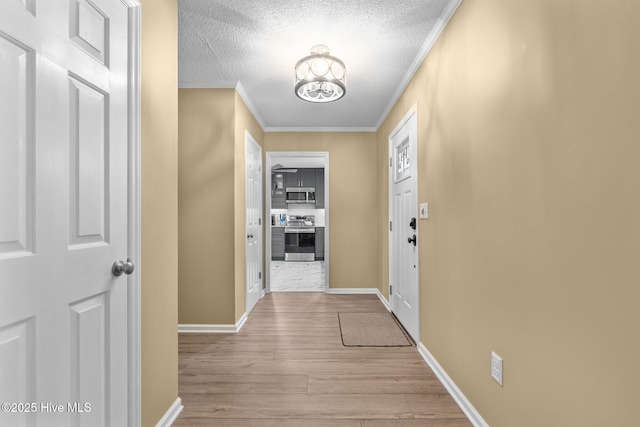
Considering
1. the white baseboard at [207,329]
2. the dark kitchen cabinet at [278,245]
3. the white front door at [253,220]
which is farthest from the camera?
the dark kitchen cabinet at [278,245]

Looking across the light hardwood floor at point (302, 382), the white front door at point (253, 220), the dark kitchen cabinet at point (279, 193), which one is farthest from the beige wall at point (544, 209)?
the dark kitchen cabinet at point (279, 193)

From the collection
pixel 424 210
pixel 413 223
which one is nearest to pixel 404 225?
pixel 413 223

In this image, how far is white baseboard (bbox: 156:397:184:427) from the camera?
62.0 inches

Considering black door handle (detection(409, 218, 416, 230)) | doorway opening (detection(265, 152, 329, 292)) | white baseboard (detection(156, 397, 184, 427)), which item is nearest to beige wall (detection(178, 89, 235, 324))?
white baseboard (detection(156, 397, 184, 427))

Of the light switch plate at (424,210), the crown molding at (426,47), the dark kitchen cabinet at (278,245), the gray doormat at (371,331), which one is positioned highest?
the crown molding at (426,47)

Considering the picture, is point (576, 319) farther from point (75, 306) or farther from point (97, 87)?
point (97, 87)

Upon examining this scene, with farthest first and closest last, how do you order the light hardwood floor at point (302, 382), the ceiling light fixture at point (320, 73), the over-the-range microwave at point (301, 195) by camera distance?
1. the over-the-range microwave at point (301, 195)
2. the ceiling light fixture at point (320, 73)
3. the light hardwood floor at point (302, 382)

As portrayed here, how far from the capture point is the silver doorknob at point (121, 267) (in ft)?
3.90

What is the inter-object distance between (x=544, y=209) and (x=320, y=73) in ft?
5.72

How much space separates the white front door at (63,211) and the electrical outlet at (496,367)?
1605 mm

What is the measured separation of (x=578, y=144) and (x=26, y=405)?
179 cm

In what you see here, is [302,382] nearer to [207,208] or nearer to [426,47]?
[207,208]

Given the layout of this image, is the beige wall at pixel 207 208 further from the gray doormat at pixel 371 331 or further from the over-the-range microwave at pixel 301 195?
the over-the-range microwave at pixel 301 195

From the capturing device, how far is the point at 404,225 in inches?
124
